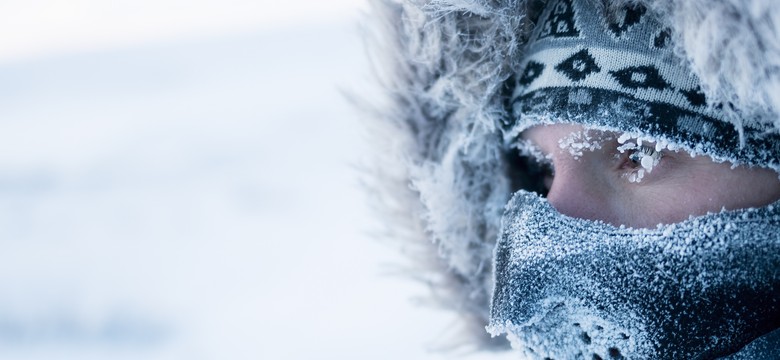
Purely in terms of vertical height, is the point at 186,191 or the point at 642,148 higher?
the point at 186,191

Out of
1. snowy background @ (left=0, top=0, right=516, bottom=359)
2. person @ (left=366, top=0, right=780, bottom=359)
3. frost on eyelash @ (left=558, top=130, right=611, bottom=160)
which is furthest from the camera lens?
snowy background @ (left=0, top=0, right=516, bottom=359)

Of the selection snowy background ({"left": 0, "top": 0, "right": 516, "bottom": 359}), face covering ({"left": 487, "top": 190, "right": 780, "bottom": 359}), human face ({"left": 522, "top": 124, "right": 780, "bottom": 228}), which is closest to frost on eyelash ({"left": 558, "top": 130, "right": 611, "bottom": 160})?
human face ({"left": 522, "top": 124, "right": 780, "bottom": 228})

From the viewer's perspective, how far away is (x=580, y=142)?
102 cm

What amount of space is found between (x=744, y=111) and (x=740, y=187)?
0.38ft

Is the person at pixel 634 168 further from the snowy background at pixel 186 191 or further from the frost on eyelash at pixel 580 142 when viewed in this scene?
the snowy background at pixel 186 191

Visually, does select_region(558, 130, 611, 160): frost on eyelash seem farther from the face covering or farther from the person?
the face covering

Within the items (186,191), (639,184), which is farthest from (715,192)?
(186,191)

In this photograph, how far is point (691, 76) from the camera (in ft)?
3.02

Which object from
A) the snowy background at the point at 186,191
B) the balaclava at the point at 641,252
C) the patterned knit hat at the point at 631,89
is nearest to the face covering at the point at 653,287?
the balaclava at the point at 641,252

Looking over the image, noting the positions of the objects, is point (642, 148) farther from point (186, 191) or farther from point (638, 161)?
point (186, 191)

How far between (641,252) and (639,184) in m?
0.11

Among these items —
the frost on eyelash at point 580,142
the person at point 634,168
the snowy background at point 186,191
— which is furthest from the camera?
the snowy background at point 186,191

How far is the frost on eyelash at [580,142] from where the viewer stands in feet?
3.29

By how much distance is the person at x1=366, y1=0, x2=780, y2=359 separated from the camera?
89 cm
